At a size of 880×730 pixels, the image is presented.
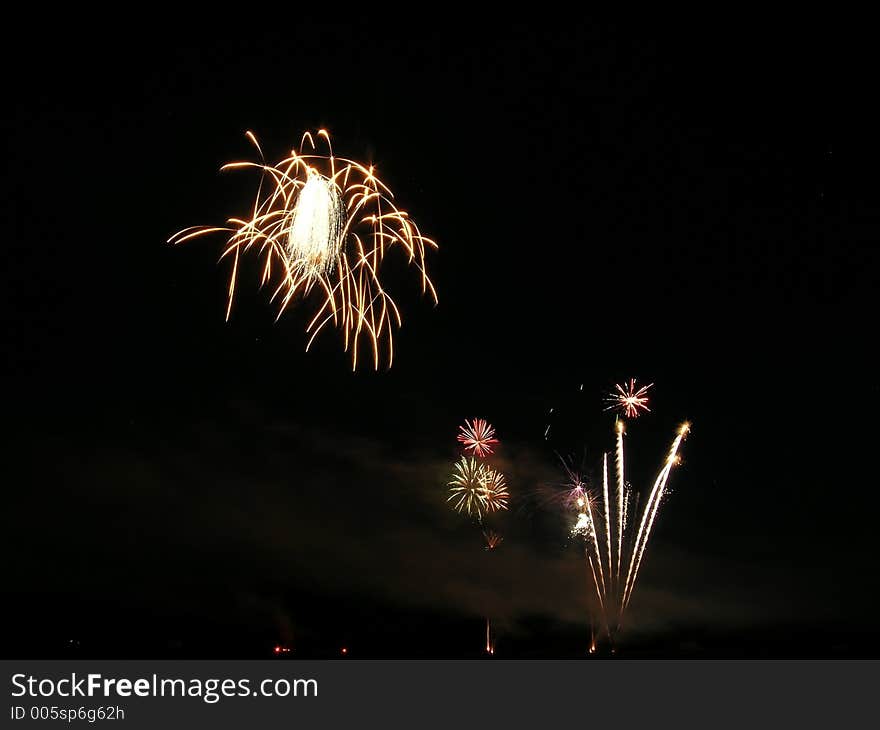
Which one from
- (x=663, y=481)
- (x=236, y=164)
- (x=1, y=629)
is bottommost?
(x=1, y=629)

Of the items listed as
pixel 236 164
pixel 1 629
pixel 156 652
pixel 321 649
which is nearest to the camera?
pixel 236 164

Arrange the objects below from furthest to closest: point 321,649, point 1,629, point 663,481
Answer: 1. point 321,649
2. point 1,629
3. point 663,481

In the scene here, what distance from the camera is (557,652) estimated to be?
43.8 meters

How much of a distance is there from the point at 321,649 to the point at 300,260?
2920 cm

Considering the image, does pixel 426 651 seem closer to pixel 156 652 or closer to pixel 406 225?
pixel 156 652

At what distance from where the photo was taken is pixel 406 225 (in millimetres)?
18938

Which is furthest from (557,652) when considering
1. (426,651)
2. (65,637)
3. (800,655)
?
(65,637)

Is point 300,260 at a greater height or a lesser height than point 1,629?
greater

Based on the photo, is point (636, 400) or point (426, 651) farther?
point (426, 651)

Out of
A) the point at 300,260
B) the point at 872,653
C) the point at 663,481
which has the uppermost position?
the point at 300,260

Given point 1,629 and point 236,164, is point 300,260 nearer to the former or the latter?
point 236,164

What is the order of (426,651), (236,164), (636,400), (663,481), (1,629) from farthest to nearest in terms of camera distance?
(426,651)
(1,629)
(663,481)
(636,400)
(236,164)
